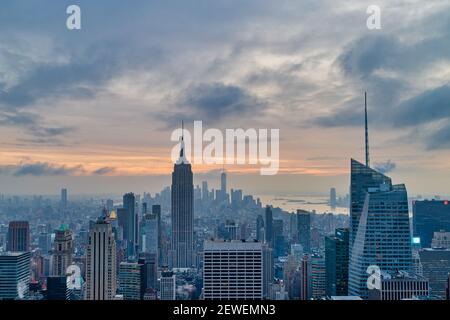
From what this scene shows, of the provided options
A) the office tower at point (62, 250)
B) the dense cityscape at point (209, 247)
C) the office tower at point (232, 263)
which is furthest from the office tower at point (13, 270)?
the office tower at point (232, 263)

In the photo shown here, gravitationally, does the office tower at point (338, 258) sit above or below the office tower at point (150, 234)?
below

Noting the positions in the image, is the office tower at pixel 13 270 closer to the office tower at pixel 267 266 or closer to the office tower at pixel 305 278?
the office tower at pixel 267 266

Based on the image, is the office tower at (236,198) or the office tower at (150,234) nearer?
the office tower at (236,198)

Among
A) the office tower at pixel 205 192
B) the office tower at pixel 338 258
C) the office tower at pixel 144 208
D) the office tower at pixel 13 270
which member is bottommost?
the office tower at pixel 338 258

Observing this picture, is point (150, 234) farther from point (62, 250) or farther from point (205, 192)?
point (205, 192)

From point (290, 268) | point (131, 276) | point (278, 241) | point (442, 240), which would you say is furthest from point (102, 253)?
point (442, 240)
